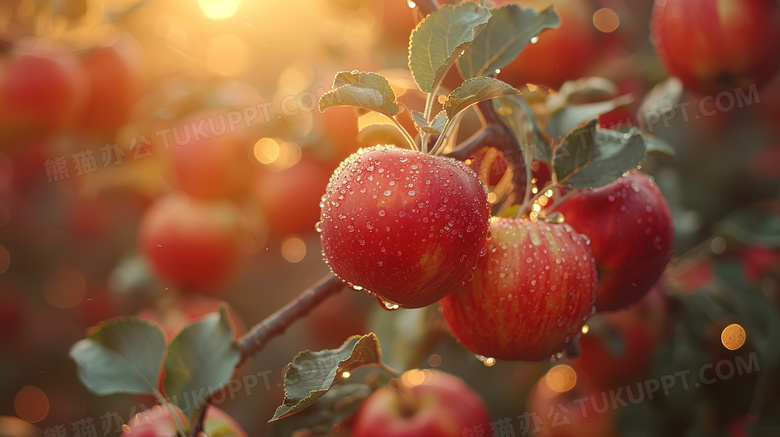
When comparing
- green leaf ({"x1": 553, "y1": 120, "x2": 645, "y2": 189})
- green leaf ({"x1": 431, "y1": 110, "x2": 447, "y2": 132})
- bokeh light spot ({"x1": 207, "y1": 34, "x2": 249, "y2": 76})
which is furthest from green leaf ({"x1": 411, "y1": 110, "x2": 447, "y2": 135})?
→ bokeh light spot ({"x1": 207, "y1": 34, "x2": 249, "y2": 76})

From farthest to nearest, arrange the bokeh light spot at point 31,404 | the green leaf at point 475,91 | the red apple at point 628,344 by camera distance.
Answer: the bokeh light spot at point 31,404 < the red apple at point 628,344 < the green leaf at point 475,91

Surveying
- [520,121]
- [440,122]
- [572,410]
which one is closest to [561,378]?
[572,410]

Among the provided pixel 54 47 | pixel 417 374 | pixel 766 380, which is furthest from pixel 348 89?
pixel 54 47

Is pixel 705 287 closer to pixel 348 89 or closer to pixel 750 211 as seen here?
pixel 750 211

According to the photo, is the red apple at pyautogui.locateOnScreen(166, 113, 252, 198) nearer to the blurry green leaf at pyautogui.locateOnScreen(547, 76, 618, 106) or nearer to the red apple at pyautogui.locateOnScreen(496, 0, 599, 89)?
the red apple at pyautogui.locateOnScreen(496, 0, 599, 89)

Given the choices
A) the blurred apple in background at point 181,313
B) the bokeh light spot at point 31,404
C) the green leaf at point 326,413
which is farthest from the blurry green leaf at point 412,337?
the bokeh light spot at point 31,404

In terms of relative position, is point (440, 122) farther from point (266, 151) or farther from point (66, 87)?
point (66, 87)

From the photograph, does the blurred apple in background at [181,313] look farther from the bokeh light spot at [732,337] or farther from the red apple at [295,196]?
the bokeh light spot at [732,337]
